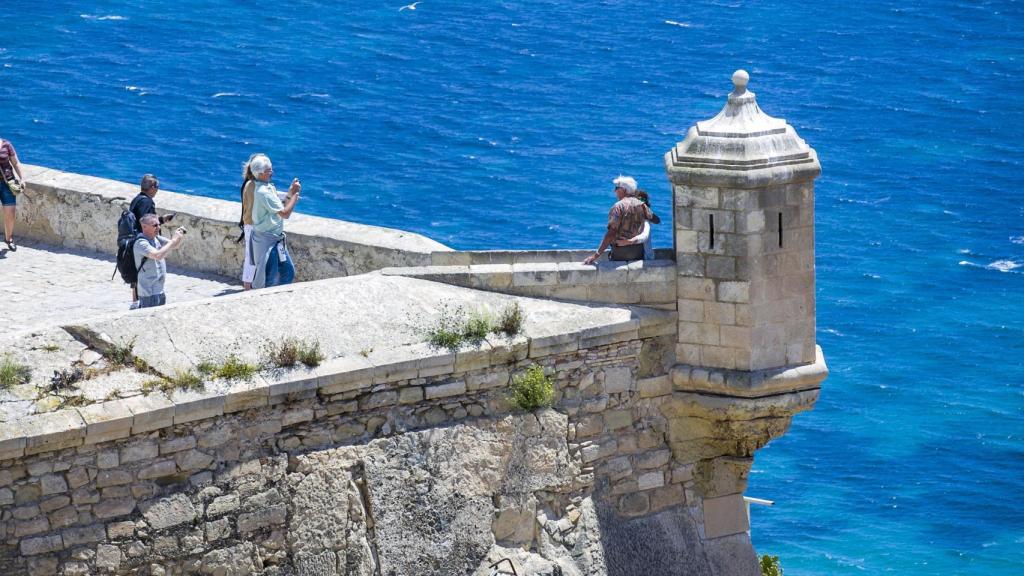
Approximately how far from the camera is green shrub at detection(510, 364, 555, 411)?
13680 mm

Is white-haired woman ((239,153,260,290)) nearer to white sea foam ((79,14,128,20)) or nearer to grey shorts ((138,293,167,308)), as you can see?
grey shorts ((138,293,167,308))

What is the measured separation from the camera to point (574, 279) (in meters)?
14.0

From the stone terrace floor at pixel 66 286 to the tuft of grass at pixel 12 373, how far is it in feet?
9.47

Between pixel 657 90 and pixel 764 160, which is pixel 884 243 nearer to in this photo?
pixel 657 90

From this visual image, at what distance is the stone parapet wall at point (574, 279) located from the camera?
550 inches

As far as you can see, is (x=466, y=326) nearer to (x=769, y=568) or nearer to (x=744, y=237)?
(x=744, y=237)

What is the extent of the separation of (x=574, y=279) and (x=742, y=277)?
4.85 ft

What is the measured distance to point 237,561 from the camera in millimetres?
12672

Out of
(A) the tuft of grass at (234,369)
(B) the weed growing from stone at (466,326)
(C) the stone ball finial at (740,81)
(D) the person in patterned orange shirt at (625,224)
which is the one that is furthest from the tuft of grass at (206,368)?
(C) the stone ball finial at (740,81)

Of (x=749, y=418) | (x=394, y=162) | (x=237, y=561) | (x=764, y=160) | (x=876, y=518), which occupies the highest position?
(x=394, y=162)

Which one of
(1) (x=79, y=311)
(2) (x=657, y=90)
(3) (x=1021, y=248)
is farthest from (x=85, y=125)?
(1) (x=79, y=311)

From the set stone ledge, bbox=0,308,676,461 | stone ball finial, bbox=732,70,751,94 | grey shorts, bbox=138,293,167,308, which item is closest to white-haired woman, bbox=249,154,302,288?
grey shorts, bbox=138,293,167,308

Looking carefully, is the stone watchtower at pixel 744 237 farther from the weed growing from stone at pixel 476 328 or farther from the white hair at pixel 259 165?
the white hair at pixel 259 165

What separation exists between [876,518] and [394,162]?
693 inches
